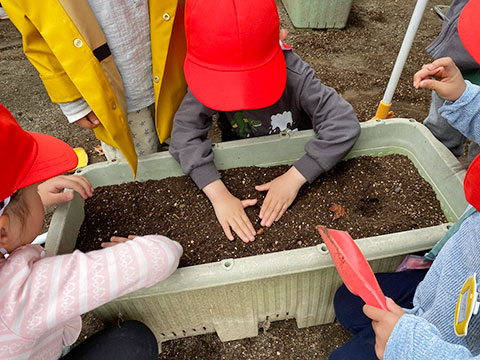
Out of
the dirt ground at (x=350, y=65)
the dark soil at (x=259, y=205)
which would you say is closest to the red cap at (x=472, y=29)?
the dark soil at (x=259, y=205)

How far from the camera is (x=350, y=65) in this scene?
2.38 m

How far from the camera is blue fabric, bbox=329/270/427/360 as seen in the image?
91 cm

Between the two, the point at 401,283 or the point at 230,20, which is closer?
the point at 230,20

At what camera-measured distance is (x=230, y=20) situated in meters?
0.82

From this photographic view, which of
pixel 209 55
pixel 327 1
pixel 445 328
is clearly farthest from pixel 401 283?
pixel 327 1

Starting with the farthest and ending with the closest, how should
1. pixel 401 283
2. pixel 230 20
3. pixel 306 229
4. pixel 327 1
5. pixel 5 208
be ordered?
pixel 327 1 < pixel 306 229 < pixel 401 283 < pixel 230 20 < pixel 5 208

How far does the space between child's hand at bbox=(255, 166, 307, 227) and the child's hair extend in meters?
0.62

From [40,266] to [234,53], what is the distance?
64 centimetres

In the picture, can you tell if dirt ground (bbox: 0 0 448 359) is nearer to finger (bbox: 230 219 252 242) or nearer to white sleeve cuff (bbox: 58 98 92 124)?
white sleeve cuff (bbox: 58 98 92 124)

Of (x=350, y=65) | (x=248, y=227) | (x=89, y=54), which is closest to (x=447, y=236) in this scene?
(x=248, y=227)

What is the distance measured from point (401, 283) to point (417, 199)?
286mm

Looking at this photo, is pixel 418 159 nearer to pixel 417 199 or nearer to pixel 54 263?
pixel 417 199

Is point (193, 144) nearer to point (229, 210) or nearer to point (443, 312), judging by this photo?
point (229, 210)

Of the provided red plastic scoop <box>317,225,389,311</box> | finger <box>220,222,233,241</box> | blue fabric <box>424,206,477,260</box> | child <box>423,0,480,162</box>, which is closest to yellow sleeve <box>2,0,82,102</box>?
finger <box>220,222,233,241</box>
